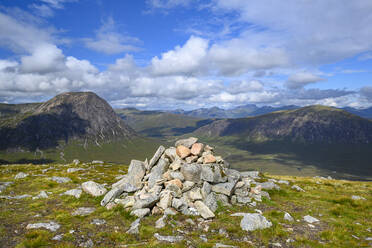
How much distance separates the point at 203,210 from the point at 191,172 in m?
5.62

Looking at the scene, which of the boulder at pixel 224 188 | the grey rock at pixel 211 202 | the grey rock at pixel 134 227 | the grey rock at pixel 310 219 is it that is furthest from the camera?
the boulder at pixel 224 188

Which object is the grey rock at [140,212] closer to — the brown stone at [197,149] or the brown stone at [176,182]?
the brown stone at [176,182]

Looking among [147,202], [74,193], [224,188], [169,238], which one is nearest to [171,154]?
[224,188]

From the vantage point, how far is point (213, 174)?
26.3 m

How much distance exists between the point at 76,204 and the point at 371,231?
30494 mm

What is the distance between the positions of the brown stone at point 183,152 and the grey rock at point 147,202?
27.0 ft

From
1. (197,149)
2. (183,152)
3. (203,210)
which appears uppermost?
(197,149)

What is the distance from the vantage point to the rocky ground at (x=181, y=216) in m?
16.0

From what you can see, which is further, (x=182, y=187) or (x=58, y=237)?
(x=182, y=187)

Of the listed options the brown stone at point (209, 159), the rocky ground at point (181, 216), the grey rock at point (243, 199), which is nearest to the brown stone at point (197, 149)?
the rocky ground at point (181, 216)

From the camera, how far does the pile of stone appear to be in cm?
2192

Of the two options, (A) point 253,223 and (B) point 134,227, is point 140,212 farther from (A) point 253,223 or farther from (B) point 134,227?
(A) point 253,223

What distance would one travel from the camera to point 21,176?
4222 cm

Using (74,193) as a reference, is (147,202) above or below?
above
